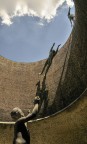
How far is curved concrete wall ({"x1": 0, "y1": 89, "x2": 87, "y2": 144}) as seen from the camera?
6932mm

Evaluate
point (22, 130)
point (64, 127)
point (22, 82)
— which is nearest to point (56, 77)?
point (22, 82)

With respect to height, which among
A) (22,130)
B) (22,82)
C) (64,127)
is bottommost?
(22,130)

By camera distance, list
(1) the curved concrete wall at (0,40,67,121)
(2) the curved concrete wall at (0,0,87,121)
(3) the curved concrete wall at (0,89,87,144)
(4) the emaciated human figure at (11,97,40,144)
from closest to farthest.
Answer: (4) the emaciated human figure at (11,97,40,144) → (3) the curved concrete wall at (0,89,87,144) → (2) the curved concrete wall at (0,0,87,121) → (1) the curved concrete wall at (0,40,67,121)

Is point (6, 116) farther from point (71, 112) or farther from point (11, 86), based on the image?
point (71, 112)

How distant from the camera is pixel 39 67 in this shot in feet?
45.0

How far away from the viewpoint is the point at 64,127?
7.22m

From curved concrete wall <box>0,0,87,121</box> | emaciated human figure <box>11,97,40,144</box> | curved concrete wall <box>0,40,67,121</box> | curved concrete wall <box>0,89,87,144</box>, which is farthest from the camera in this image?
curved concrete wall <box>0,40,67,121</box>

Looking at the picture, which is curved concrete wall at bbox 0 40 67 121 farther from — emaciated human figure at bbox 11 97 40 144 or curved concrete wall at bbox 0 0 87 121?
emaciated human figure at bbox 11 97 40 144

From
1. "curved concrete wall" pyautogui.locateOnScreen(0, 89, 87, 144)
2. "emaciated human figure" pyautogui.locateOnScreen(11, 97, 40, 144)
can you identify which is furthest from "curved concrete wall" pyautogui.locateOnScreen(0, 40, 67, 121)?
"emaciated human figure" pyautogui.locateOnScreen(11, 97, 40, 144)

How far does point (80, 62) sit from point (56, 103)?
162 centimetres

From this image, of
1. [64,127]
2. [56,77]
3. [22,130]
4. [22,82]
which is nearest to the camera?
[22,130]

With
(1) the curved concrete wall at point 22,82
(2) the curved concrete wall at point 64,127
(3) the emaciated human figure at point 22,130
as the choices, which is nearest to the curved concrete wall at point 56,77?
(1) the curved concrete wall at point 22,82

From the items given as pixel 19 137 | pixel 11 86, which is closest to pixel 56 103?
pixel 11 86

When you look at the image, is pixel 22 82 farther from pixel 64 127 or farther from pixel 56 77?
pixel 64 127
